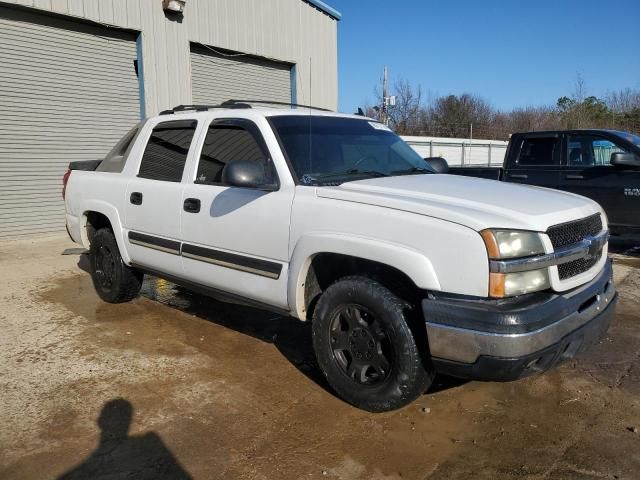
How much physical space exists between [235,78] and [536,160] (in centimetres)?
782

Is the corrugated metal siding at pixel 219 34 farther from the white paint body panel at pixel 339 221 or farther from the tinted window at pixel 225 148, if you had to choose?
the white paint body panel at pixel 339 221

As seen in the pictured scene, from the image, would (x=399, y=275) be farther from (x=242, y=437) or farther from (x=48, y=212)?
(x=48, y=212)

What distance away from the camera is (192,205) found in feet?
14.3

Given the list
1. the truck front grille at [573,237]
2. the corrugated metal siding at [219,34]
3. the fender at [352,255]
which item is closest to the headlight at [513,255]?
the truck front grille at [573,237]

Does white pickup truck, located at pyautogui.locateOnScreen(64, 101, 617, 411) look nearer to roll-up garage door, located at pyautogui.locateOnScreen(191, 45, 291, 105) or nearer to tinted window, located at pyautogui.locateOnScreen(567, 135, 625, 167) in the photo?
tinted window, located at pyautogui.locateOnScreen(567, 135, 625, 167)

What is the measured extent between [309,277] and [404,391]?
98cm

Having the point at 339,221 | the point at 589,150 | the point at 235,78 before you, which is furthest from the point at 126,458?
the point at 235,78

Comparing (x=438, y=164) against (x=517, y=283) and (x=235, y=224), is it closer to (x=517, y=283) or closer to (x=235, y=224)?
(x=235, y=224)

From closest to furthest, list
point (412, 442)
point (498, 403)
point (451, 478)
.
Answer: point (451, 478) → point (412, 442) → point (498, 403)

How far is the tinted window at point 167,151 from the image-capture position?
4.62 meters

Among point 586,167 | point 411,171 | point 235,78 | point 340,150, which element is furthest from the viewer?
point 235,78

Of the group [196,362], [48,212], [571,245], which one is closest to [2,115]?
[48,212]

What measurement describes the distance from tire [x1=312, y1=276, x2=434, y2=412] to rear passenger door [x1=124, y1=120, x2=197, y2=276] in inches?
66.1

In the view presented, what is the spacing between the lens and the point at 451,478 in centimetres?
280
